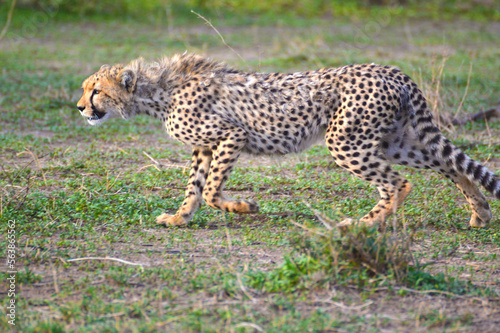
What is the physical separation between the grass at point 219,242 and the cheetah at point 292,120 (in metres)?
0.30

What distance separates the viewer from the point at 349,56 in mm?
10516

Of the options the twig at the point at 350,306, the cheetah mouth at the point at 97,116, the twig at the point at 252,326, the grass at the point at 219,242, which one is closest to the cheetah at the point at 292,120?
the cheetah mouth at the point at 97,116

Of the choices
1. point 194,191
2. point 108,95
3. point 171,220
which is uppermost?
point 108,95

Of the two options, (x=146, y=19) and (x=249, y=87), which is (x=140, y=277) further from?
(x=146, y=19)

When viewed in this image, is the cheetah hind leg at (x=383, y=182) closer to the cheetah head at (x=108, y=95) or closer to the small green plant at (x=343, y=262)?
the small green plant at (x=343, y=262)

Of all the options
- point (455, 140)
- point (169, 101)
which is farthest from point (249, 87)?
point (455, 140)

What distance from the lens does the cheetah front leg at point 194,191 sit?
15.7 ft

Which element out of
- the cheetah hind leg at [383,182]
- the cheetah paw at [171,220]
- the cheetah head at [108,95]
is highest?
the cheetah head at [108,95]

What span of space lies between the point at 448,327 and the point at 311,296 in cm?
74

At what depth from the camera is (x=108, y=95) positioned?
16.7 ft

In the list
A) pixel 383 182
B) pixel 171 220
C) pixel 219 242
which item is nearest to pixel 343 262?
pixel 219 242

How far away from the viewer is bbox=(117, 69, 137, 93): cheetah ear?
16.5 ft

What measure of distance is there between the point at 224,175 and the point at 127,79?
3.67ft

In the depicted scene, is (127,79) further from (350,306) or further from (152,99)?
(350,306)
